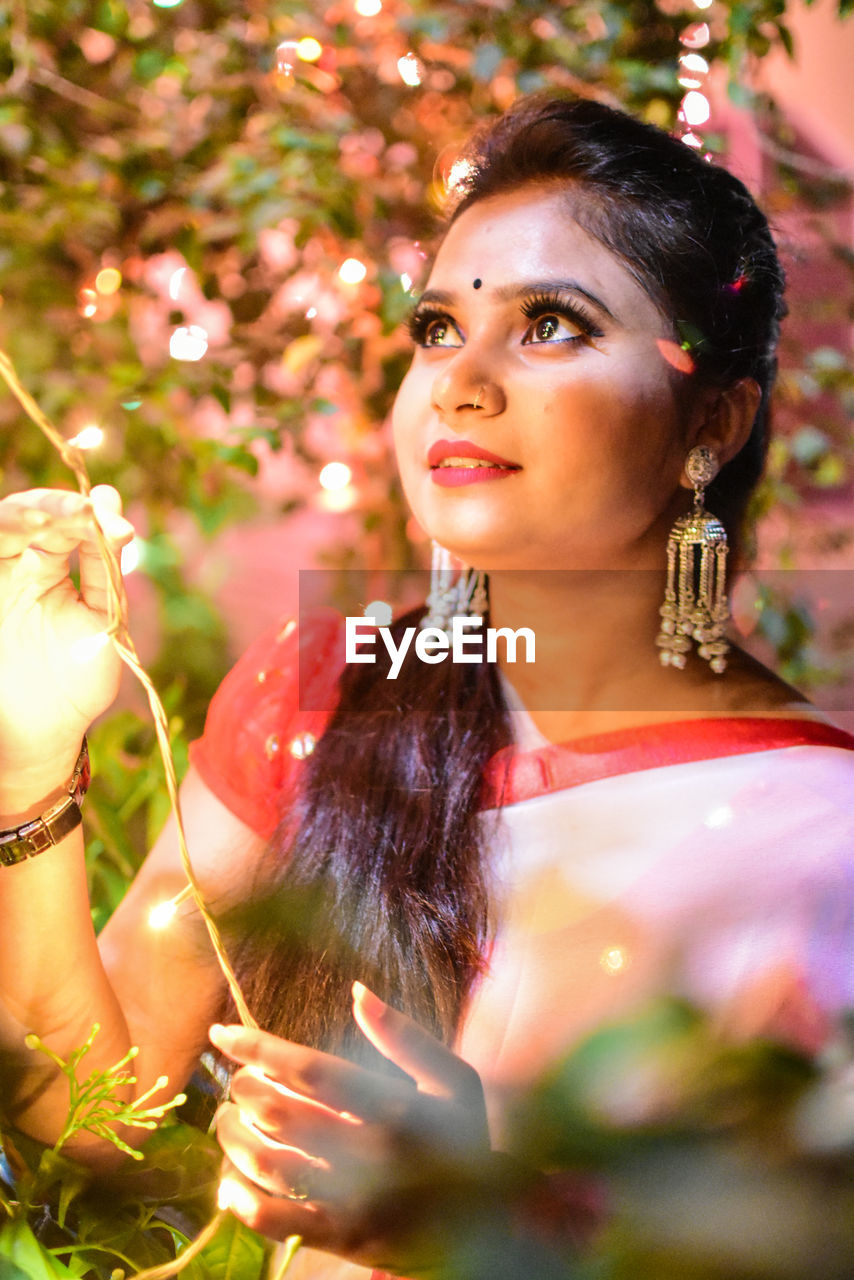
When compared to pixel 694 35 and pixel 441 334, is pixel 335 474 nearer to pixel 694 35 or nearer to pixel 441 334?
pixel 441 334

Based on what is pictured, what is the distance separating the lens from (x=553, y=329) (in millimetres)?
769

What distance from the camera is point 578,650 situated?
914 mm

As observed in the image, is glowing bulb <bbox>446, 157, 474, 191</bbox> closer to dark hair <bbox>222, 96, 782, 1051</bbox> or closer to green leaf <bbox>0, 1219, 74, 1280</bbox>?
dark hair <bbox>222, 96, 782, 1051</bbox>

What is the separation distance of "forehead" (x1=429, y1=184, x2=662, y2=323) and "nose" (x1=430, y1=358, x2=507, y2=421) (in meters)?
0.07

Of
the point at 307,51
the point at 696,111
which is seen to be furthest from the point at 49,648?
the point at 307,51

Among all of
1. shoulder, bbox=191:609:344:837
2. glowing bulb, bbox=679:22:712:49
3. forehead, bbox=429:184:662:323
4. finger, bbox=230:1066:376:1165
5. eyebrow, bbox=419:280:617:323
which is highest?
glowing bulb, bbox=679:22:712:49

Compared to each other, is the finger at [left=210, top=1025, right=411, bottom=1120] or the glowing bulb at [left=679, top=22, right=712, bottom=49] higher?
the glowing bulb at [left=679, top=22, right=712, bottom=49]

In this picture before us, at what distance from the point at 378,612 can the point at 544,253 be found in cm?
34

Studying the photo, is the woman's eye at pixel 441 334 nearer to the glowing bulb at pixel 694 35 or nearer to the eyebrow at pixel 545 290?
the eyebrow at pixel 545 290

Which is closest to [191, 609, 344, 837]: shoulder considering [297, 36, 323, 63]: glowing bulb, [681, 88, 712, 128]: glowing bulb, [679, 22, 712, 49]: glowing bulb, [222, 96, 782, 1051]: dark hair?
[222, 96, 782, 1051]: dark hair

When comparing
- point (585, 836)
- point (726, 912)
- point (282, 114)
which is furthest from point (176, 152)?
point (726, 912)

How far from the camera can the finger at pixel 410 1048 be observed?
2.16 feet

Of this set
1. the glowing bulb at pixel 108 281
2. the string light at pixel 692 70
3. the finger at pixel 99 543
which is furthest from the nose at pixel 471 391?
the glowing bulb at pixel 108 281

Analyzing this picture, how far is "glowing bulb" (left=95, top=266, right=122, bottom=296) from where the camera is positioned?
5.17 feet
